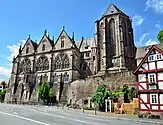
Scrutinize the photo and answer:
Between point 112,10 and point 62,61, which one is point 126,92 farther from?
point 112,10

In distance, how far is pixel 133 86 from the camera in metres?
30.4

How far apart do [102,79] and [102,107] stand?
772 centimetres

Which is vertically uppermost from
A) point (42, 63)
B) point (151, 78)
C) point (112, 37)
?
point (112, 37)

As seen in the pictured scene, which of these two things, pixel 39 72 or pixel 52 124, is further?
pixel 39 72

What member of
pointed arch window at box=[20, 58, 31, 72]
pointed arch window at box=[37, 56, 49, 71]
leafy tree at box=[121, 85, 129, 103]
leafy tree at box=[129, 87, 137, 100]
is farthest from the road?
pointed arch window at box=[20, 58, 31, 72]

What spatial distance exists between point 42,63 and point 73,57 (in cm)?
1187

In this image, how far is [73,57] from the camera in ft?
171

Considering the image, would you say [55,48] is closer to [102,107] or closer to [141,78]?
[102,107]

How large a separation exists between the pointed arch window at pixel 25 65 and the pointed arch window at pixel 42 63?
424cm

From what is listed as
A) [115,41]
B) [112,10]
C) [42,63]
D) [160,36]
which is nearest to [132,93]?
[160,36]

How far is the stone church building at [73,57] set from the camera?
154 ft

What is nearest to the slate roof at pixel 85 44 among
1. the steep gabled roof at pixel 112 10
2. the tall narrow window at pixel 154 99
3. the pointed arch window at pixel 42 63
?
the steep gabled roof at pixel 112 10

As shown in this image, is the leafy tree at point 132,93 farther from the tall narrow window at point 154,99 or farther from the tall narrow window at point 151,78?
the tall narrow window at point 154,99

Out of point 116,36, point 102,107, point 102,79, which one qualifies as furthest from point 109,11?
point 102,107
